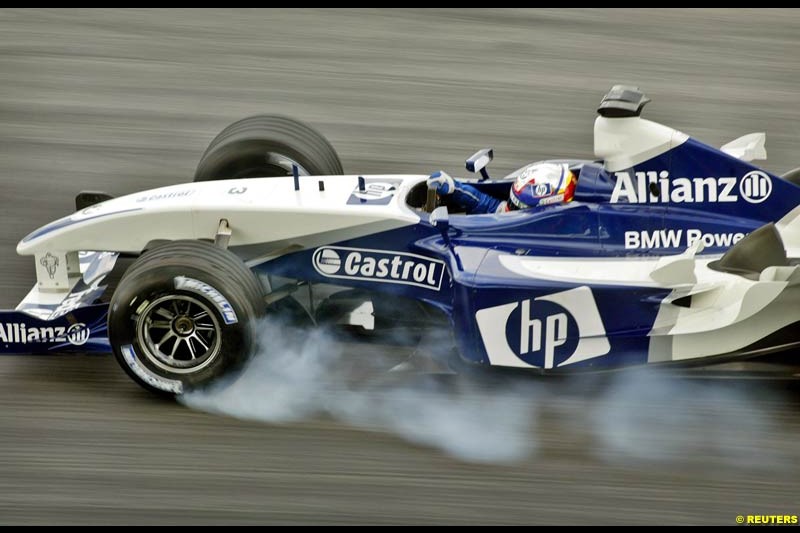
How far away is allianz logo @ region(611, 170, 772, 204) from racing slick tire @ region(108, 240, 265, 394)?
2.04m

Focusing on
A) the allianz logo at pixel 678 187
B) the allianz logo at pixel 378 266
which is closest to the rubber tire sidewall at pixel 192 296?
the allianz logo at pixel 378 266

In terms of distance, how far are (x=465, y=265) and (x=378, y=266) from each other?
0.51 meters

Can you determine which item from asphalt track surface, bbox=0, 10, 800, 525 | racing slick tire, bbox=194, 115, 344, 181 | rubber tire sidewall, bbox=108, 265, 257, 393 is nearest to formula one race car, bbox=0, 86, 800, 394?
rubber tire sidewall, bbox=108, 265, 257, 393

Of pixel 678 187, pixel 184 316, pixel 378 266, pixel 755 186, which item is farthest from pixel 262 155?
pixel 755 186

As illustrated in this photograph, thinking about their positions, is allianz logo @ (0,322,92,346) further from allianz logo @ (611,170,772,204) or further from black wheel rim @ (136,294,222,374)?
allianz logo @ (611,170,772,204)

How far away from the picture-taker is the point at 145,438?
5875mm

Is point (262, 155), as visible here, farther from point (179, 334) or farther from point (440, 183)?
point (179, 334)

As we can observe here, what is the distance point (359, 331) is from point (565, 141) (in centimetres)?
388

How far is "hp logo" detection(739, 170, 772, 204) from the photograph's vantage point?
6.43 metres

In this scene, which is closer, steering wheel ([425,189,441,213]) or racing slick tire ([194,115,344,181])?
steering wheel ([425,189,441,213])

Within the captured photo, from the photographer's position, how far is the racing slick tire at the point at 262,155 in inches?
294

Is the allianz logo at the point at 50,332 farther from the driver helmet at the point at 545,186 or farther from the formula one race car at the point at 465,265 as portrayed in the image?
the driver helmet at the point at 545,186

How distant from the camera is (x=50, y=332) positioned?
6.30 meters
